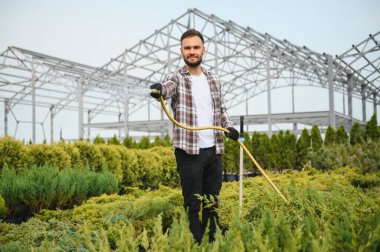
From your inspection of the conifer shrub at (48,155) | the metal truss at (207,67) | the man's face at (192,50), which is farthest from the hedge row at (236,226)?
the metal truss at (207,67)

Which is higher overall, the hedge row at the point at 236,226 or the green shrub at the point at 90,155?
the green shrub at the point at 90,155

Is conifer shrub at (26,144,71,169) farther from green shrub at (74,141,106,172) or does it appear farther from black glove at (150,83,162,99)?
black glove at (150,83,162,99)

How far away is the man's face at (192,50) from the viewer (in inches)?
114

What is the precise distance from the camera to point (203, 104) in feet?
10.0

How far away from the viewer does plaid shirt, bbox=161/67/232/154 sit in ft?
9.19

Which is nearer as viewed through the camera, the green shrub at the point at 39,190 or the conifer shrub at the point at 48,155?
the green shrub at the point at 39,190

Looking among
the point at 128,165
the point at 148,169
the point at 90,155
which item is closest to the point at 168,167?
the point at 148,169

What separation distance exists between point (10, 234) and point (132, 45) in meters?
13.6

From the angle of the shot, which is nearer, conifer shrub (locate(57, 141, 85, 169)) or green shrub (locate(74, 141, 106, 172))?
conifer shrub (locate(57, 141, 85, 169))

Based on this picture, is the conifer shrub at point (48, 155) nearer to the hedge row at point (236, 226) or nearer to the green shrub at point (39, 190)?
the green shrub at point (39, 190)

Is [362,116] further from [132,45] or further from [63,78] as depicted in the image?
[63,78]

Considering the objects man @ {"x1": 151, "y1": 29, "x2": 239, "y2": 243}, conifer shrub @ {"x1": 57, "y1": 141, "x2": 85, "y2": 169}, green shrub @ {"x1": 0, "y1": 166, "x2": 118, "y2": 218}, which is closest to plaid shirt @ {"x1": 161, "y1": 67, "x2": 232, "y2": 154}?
man @ {"x1": 151, "y1": 29, "x2": 239, "y2": 243}

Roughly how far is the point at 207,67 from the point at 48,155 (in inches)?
568

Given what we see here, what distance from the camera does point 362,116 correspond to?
1677 cm
